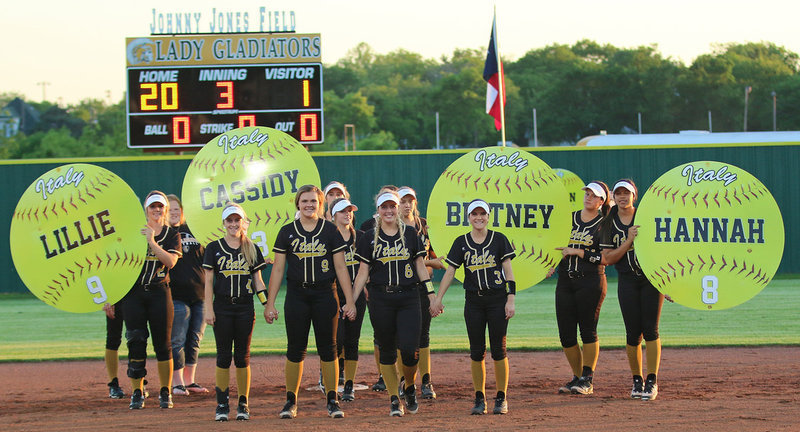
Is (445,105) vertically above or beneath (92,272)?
above

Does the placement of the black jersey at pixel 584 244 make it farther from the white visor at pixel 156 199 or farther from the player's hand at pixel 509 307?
the white visor at pixel 156 199

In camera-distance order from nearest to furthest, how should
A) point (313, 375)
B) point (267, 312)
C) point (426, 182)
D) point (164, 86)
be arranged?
point (267, 312) → point (313, 375) → point (164, 86) → point (426, 182)

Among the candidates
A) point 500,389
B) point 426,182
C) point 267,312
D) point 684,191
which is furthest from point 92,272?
point 426,182

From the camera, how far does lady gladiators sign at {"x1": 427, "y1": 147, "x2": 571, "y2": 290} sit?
7.32 metres

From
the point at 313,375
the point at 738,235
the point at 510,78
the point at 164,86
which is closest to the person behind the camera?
the point at 738,235

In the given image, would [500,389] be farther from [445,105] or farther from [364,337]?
[445,105]

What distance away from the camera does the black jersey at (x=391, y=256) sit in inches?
255

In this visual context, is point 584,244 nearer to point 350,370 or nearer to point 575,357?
point 575,357

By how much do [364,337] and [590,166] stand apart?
29.3 feet

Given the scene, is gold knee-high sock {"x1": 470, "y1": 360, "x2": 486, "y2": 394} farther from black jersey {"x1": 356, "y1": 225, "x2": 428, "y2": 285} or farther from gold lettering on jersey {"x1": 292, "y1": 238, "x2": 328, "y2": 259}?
gold lettering on jersey {"x1": 292, "y1": 238, "x2": 328, "y2": 259}

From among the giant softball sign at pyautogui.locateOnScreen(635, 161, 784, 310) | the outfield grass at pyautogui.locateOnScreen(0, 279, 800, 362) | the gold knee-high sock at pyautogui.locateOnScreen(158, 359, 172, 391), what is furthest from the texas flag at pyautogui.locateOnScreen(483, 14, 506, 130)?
the gold knee-high sock at pyautogui.locateOnScreen(158, 359, 172, 391)

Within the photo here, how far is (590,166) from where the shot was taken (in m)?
18.8

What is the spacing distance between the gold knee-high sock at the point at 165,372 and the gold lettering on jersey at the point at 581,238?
10.7ft

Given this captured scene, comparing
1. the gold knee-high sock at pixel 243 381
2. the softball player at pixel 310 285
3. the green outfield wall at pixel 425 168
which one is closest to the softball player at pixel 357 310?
the softball player at pixel 310 285
